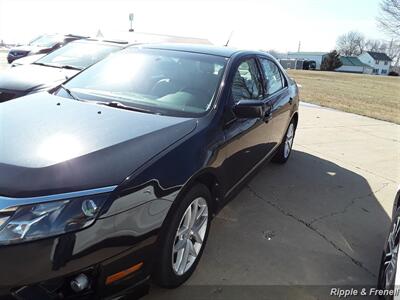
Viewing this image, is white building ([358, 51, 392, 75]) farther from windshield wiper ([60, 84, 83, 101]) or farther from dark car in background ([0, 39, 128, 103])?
windshield wiper ([60, 84, 83, 101])

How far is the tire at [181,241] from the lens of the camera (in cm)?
232

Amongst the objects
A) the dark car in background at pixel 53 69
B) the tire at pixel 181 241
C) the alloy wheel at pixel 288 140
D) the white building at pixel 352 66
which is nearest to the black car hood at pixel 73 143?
the tire at pixel 181 241

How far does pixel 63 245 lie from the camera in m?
1.79

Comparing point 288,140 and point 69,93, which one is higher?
point 69,93

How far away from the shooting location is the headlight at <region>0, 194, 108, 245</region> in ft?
5.78

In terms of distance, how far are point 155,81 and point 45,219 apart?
1.83 metres

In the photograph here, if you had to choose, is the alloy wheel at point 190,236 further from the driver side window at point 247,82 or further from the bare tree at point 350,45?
the bare tree at point 350,45

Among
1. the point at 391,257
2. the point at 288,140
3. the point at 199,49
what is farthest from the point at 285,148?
the point at 391,257

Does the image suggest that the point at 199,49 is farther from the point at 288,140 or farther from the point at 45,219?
the point at 45,219

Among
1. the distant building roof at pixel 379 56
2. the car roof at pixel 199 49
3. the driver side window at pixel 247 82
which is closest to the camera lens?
the driver side window at pixel 247 82

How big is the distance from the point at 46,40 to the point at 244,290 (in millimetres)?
12335

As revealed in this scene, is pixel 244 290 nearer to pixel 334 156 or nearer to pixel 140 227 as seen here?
Result: pixel 140 227

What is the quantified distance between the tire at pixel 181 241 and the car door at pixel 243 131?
1.42 ft

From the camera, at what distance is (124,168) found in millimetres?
2068
